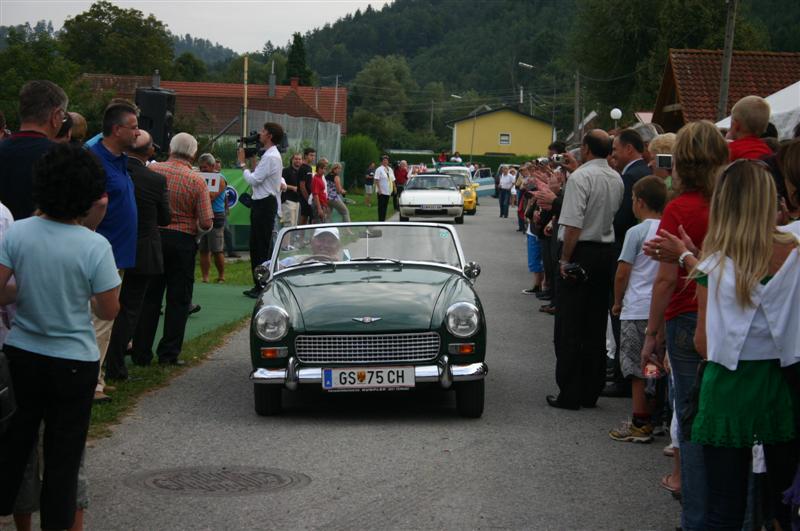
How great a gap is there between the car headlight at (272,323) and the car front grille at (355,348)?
0.13m

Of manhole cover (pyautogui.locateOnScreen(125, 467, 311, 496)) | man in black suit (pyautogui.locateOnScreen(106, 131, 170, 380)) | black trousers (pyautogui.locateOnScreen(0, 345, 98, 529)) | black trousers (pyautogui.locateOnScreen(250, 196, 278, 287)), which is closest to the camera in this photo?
black trousers (pyautogui.locateOnScreen(0, 345, 98, 529))

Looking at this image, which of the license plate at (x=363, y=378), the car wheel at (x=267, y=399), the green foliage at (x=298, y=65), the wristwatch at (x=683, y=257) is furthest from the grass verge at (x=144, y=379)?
the green foliage at (x=298, y=65)

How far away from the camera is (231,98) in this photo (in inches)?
3123

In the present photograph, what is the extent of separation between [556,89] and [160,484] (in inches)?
6096

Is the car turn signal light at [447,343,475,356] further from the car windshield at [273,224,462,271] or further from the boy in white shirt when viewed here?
the car windshield at [273,224,462,271]

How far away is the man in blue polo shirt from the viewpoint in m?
8.28

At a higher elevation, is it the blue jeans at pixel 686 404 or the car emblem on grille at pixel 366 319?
the blue jeans at pixel 686 404

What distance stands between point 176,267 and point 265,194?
5.23m

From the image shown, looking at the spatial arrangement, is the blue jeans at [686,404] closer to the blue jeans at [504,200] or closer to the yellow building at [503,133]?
the blue jeans at [504,200]

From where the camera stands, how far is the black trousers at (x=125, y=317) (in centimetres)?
907

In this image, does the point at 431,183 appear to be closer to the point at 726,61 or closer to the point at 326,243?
the point at 726,61

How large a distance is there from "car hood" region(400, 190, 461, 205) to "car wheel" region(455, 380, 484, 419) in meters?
29.1

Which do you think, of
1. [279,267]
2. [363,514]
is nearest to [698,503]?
[363,514]

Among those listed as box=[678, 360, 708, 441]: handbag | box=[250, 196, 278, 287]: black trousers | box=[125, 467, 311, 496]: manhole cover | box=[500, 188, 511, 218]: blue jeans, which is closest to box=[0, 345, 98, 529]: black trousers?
box=[125, 467, 311, 496]: manhole cover
